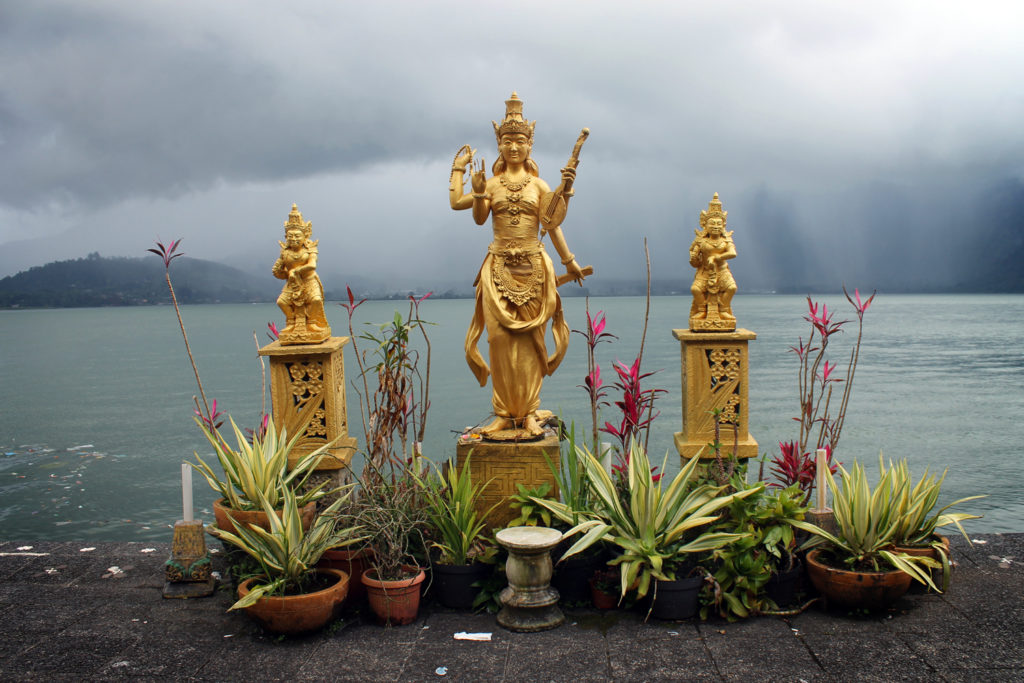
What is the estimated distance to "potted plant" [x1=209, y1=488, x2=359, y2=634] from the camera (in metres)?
4.32

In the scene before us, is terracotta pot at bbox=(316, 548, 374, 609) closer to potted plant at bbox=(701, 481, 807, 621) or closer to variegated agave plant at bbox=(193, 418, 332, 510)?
variegated agave plant at bbox=(193, 418, 332, 510)

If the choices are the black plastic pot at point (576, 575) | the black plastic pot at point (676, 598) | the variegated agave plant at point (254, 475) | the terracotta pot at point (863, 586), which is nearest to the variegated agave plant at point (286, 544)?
the variegated agave plant at point (254, 475)

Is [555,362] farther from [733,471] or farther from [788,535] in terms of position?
[788,535]

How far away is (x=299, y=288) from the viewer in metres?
5.87

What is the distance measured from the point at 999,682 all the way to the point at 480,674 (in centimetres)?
257

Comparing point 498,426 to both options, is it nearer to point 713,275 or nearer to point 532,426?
point 532,426

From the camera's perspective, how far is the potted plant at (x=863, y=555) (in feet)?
14.6

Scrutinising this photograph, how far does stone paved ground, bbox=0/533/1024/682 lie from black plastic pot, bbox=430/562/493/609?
0.08m

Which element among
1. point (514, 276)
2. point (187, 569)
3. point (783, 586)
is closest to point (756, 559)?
point (783, 586)

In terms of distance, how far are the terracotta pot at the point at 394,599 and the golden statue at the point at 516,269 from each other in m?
1.22

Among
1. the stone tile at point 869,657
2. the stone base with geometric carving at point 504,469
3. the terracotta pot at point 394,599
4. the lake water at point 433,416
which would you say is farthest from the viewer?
the lake water at point 433,416

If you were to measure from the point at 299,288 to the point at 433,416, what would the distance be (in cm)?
1339

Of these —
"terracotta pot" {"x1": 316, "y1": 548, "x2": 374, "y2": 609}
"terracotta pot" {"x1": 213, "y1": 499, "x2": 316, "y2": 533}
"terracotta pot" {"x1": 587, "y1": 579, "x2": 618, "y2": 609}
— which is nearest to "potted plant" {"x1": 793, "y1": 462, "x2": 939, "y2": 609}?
"terracotta pot" {"x1": 587, "y1": 579, "x2": 618, "y2": 609}

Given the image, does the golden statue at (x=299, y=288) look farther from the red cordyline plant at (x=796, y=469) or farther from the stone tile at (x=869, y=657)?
the stone tile at (x=869, y=657)
